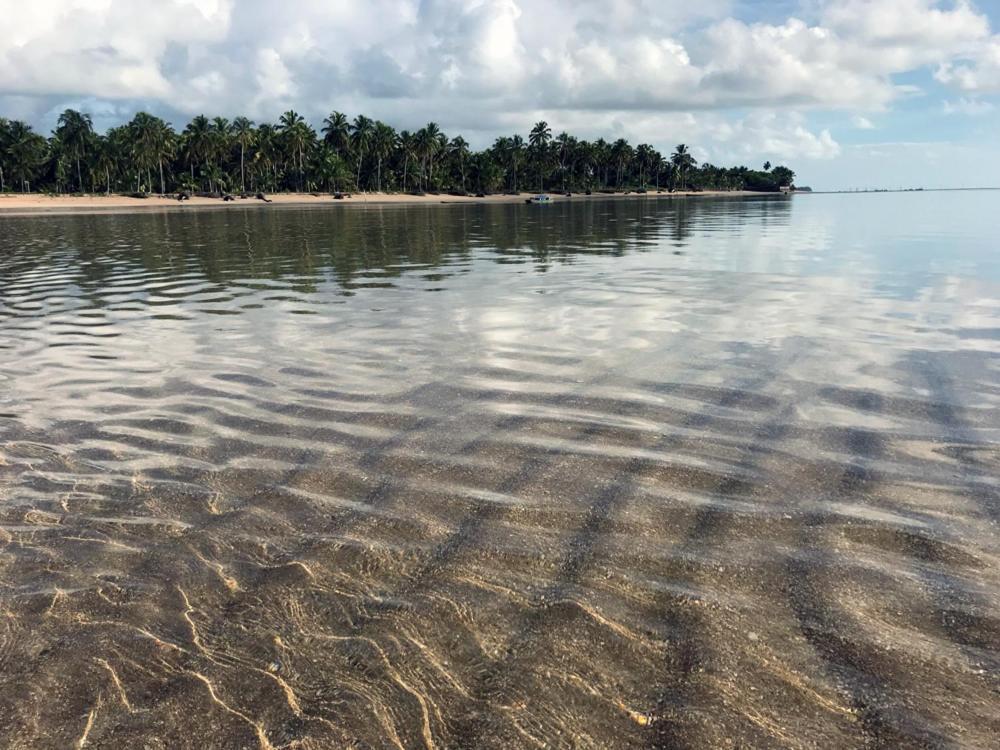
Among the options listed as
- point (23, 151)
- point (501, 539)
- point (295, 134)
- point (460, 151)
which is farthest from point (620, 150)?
point (501, 539)

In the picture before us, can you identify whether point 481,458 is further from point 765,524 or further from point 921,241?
point 921,241

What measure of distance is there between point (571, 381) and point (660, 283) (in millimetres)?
11001

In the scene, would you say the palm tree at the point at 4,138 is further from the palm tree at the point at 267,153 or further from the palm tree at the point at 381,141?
the palm tree at the point at 381,141

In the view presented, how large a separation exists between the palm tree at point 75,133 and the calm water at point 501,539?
413ft

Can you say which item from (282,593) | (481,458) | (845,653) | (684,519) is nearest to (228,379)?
(481,458)

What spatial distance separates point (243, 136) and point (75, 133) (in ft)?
89.0

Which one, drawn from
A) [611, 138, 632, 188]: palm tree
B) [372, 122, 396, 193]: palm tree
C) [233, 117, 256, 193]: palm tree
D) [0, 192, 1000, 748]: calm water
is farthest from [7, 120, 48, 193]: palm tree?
[611, 138, 632, 188]: palm tree

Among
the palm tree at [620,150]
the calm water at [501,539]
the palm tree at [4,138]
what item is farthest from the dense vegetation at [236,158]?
the calm water at [501,539]

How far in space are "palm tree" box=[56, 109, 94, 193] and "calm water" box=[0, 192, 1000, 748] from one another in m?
126

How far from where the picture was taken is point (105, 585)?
14.6 feet

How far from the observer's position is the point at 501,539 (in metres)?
4.93

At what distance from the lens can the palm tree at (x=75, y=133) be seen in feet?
371

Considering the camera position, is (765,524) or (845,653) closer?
(845,653)

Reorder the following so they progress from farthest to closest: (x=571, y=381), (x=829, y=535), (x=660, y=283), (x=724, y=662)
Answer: (x=660, y=283) < (x=571, y=381) < (x=829, y=535) < (x=724, y=662)
